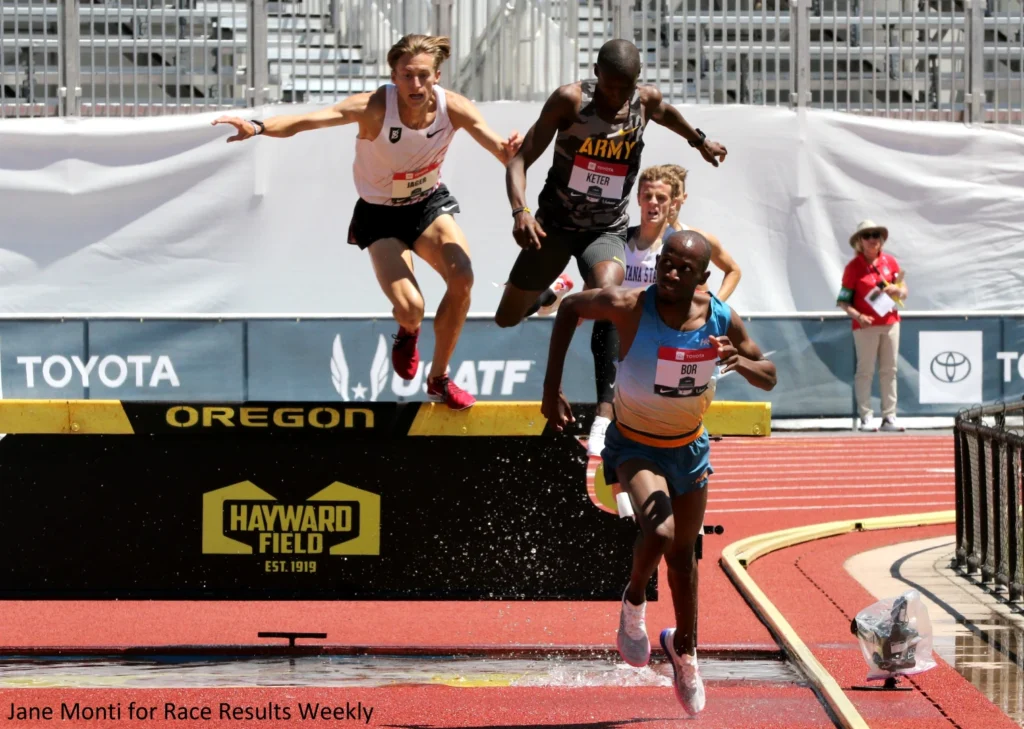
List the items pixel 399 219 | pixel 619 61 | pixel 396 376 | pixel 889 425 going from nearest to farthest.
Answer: pixel 619 61, pixel 399 219, pixel 396 376, pixel 889 425

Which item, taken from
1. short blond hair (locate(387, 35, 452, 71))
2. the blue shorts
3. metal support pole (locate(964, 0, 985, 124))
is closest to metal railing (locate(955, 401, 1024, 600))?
the blue shorts

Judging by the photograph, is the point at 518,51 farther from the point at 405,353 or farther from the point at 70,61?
the point at 405,353

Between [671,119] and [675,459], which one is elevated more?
[671,119]

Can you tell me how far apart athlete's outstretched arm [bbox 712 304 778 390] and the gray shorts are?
1.16 m

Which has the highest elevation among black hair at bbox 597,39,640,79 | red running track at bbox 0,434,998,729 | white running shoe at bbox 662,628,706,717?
black hair at bbox 597,39,640,79

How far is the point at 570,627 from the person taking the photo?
8.80 m

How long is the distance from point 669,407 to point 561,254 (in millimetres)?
1559

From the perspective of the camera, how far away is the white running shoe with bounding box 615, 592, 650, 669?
682 cm

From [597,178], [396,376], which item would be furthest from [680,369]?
[396,376]

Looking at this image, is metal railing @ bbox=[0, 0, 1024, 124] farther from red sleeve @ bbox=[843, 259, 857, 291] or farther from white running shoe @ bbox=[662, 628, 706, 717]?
white running shoe @ bbox=[662, 628, 706, 717]

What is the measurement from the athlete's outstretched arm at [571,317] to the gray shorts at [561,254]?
930 mm

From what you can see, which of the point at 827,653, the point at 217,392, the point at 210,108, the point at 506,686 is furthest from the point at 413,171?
the point at 210,108

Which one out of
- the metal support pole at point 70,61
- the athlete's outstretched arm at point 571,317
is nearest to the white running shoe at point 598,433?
the athlete's outstretched arm at point 571,317

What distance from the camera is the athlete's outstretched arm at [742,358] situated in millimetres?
6453
